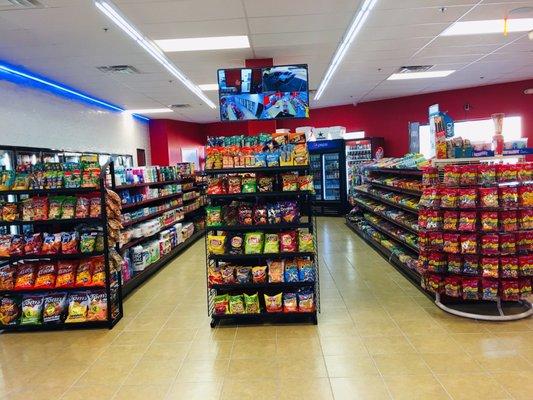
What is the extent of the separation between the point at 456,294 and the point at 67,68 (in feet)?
23.3

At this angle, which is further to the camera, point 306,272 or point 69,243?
point 69,243

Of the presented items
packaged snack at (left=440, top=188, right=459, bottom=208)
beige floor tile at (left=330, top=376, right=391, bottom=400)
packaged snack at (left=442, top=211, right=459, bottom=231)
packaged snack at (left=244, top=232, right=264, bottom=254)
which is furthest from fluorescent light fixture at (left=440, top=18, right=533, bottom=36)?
beige floor tile at (left=330, top=376, right=391, bottom=400)

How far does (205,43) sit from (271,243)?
349cm

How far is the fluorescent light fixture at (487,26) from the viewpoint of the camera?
567cm

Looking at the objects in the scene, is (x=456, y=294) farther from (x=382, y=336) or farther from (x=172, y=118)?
(x=172, y=118)

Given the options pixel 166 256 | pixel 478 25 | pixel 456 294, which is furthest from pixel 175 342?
pixel 478 25

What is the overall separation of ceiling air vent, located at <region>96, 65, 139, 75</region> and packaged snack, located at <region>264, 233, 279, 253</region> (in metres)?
4.62

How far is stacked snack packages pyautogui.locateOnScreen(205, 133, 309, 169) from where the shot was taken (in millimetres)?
4211

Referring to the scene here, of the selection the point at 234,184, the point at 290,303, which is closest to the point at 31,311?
the point at 234,184

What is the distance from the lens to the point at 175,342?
13.0ft

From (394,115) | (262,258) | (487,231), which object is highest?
(394,115)

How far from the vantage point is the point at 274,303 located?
422 centimetres

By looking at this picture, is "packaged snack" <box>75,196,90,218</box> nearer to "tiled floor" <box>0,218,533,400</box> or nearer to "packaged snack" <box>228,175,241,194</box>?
"tiled floor" <box>0,218,533,400</box>

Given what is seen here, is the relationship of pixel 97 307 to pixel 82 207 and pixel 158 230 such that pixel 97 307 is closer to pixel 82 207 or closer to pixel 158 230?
pixel 82 207
